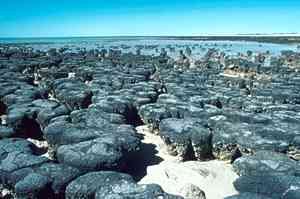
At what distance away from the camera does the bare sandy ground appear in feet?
33.9

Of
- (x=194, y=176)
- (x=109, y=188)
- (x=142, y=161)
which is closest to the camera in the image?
(x=109, y=188)

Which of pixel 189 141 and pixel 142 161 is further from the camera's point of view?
pixel 142 161

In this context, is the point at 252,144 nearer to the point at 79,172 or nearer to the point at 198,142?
the point at 198,142

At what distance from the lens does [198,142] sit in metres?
12.3

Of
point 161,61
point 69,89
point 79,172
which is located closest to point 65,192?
point 79,172

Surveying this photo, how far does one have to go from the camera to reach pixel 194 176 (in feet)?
36.6

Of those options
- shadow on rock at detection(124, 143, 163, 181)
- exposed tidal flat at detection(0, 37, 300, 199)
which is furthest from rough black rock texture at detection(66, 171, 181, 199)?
shadow on rock at detection(124, 143, 163, 181)

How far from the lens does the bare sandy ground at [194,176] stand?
1034 centimetres

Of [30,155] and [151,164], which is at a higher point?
[30,155]

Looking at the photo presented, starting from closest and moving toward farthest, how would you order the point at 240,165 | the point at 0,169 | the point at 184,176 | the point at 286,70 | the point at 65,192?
the point at 65,192
the point at 0,169
the point at 240,165
the point at 184,176
the point at 286,70

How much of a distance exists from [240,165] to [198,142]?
2.36 meters

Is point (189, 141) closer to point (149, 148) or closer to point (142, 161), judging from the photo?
point (142, 161)

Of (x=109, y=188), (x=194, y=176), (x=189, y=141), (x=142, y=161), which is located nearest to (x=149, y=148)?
(x=142, y=161)

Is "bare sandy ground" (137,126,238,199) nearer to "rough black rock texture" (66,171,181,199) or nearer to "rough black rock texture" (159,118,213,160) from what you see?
"rough black rock texture" (159,118,213,160)
